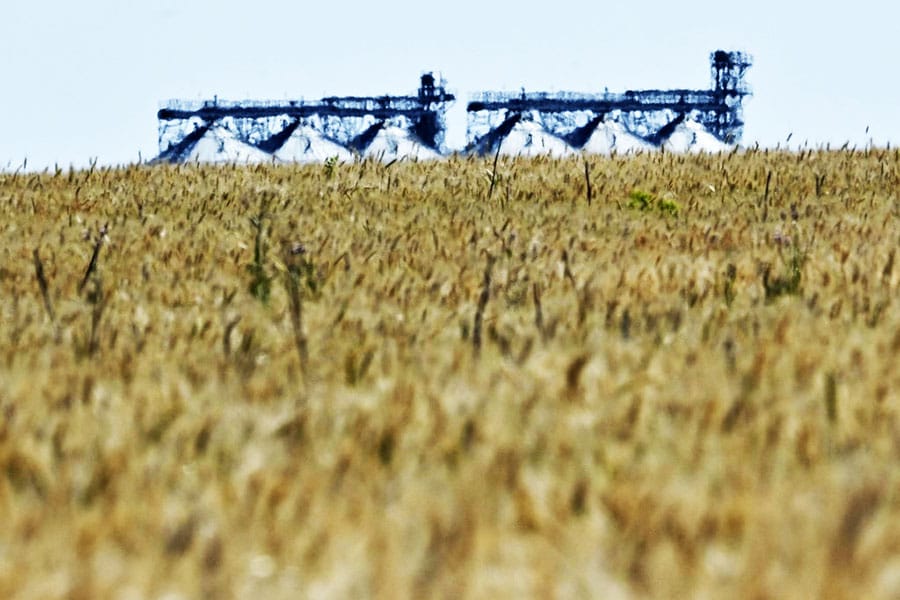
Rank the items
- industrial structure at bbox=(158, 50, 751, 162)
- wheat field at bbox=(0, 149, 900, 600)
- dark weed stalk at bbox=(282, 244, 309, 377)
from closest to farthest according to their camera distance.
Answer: wheat field at bbox=(0, 149, 900, 600)
dark weed stalk at bbox=(282, 244, 309, 377)
industrial structure at bbox=(158, 50, 751, 162)

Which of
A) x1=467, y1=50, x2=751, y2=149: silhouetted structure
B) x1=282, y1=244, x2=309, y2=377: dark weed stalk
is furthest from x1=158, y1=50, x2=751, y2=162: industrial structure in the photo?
x1=282, y1=244, x2=309, y2=377: dark weed stalk

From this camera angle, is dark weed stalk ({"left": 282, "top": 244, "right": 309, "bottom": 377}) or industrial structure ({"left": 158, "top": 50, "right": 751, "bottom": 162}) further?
industrial structure ({"left": 158, "top": 50, "right": 751, "bottom": 162})

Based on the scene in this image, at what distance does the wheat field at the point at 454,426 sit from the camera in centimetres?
114

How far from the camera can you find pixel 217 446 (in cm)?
165

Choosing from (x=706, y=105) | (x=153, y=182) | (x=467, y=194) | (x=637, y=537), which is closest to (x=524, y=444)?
(x=637, y=537)

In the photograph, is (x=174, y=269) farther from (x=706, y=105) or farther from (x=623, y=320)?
(x=706, y=105)

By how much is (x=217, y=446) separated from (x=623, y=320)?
1341 mm

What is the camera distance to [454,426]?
1707 mm

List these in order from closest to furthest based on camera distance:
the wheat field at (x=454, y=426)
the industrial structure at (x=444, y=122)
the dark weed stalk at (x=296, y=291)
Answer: the wheat field at (x=454, y=426) → the dark weed stalk at (x=296, y=291) → the industrial structure at (x=444, y=122)

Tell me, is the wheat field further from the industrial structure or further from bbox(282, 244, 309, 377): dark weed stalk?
the industrial structure

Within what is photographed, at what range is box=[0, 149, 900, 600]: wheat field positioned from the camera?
3.73ft

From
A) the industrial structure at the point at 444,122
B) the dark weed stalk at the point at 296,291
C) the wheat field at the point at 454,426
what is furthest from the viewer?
the industrial structure at the point at 444,122

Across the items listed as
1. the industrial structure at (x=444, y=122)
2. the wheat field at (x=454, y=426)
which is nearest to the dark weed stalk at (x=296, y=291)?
the wheat field at (x=454, y=426)

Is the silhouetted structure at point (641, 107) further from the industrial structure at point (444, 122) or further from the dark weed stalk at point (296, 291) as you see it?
the dark weed stalk at point (296, 291)
